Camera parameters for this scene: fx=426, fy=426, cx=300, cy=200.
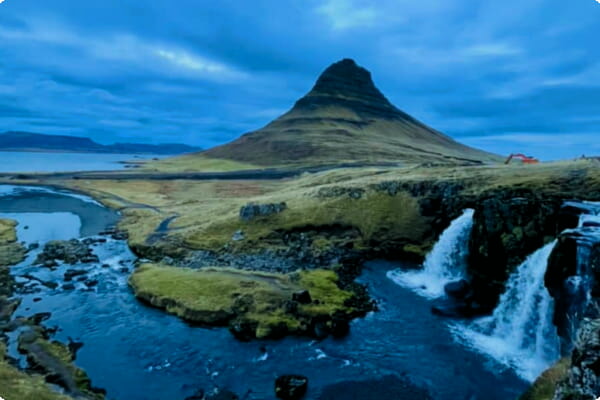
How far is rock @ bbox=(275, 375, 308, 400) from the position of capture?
106 feet

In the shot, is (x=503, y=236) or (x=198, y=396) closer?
(x=198, y=396)

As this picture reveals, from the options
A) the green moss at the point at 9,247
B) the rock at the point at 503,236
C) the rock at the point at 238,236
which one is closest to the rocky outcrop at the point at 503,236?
the rock at the point at 503,236

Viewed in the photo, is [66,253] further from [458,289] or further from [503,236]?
[503,236]

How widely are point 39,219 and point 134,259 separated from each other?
58.4 meters

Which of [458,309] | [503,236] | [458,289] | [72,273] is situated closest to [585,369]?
[458,309]

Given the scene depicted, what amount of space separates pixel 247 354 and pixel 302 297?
11.0 meters

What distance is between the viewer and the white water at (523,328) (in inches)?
1486

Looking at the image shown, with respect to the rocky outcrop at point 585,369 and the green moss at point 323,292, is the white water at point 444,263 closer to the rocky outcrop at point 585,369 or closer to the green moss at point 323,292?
the green moss at point 323,292

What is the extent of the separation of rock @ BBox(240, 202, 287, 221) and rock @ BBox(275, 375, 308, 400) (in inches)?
2002

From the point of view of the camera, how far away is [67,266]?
66000 millimetres

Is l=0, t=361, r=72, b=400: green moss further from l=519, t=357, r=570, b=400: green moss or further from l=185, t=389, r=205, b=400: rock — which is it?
l=519, t=357, r=570, b=400: green moss

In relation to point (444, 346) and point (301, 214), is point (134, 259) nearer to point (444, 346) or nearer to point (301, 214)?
point (301, 214)

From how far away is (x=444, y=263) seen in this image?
6209 cm

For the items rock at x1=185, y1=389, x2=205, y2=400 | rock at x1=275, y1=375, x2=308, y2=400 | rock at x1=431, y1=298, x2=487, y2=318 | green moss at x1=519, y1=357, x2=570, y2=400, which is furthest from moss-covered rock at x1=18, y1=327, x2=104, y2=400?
rock at x1=431, y1=298, x2=487, y2=318
